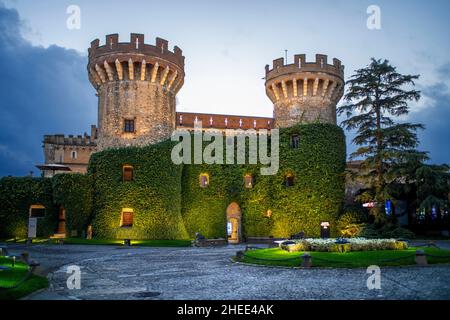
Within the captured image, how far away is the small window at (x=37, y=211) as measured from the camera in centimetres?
3017

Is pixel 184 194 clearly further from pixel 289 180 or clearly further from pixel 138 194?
pixel 289 180

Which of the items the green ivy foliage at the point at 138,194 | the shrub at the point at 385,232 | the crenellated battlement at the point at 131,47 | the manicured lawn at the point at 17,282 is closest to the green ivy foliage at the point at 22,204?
the green ivy foliage at the point at 138,194

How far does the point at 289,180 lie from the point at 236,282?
2314 cm

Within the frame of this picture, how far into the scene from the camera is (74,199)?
2852 centimetres

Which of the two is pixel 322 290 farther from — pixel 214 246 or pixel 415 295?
pixel 214 246

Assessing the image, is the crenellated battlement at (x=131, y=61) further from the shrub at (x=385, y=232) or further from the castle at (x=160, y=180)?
the shrub at (x=385, y=232)

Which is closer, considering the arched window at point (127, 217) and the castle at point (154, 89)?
the arched window at point (127, 217)

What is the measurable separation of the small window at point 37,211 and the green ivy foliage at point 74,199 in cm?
218

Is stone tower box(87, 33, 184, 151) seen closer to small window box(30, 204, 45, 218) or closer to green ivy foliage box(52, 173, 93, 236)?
green ivy foliage box(52, 173, 93, 236)

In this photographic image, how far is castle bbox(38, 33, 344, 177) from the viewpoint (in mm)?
31641

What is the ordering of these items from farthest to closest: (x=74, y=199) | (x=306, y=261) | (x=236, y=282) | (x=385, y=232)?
(x=74, y=199)
(x=385, y=232)
(x=306, y=261)
(x=236, y=282)

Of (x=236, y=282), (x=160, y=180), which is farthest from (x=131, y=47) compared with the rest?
(x=236, y=282)

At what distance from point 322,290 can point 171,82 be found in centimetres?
2744

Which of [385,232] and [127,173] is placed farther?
[127,173]
